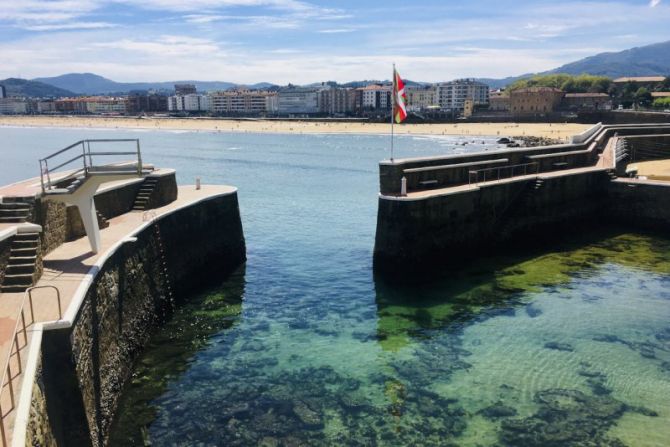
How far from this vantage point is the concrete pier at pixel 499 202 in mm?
20797

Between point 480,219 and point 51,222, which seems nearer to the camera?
point 51,222

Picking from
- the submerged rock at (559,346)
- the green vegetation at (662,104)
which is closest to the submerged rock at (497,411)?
the submerged rock at (559,346)

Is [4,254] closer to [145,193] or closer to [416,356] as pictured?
[145,193]

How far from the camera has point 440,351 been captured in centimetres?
1512

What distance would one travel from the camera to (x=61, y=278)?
12633 mm

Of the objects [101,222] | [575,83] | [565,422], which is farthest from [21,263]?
[575,83]

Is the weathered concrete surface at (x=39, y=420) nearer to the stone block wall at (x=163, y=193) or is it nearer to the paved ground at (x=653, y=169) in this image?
the stone block wall at (x=163, y=193)

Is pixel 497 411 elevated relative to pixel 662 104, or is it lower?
lower

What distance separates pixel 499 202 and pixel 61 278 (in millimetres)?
17849

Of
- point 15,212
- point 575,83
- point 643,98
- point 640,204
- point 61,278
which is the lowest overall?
point 640,204

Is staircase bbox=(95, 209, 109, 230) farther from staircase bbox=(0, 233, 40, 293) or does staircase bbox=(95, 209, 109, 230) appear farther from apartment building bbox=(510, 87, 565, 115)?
apartment building bbox=(510, 87, 565, 115)

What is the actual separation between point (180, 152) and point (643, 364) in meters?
76.6

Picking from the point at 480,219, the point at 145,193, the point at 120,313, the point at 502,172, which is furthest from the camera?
the point at 502,172

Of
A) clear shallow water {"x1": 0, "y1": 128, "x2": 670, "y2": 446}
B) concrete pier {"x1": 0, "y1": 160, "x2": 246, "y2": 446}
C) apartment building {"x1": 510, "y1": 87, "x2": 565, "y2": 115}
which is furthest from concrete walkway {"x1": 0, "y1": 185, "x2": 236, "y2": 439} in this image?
apartment building {"x1": 510, "y1": 87, "x2": 565, "y2": 115}
